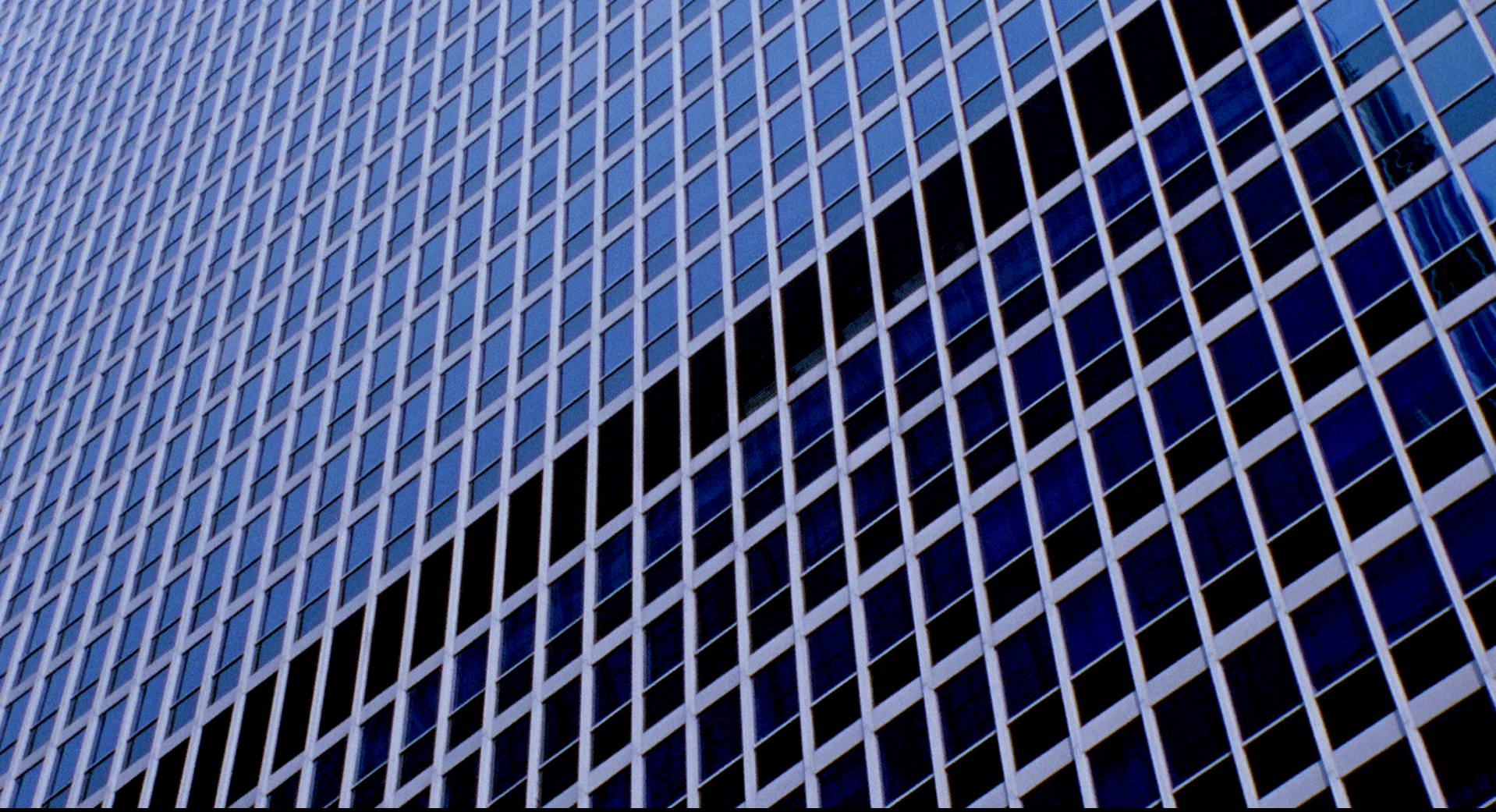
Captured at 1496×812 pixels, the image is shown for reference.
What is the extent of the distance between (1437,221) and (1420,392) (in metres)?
3.86

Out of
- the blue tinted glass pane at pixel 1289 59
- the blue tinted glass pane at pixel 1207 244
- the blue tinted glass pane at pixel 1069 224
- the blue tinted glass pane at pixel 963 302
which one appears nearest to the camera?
the blue tinted glass pane at pixel 1207 244

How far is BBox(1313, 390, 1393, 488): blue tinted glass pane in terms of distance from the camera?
32.8m

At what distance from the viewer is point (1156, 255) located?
1553 inches

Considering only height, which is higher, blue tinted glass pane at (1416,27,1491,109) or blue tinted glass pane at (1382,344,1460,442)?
blue tinted glass pane at (1416,27,1491,109)

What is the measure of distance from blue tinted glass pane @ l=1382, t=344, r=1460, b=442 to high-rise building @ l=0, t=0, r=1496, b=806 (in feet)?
0.29

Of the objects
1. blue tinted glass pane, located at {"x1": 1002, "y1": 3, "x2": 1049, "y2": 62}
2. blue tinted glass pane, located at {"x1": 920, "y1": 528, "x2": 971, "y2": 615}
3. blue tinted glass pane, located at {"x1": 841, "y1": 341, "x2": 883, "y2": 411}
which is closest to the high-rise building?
blue tinted glass pane, located at {"x1": 920, "y1": 528, "x2": 971, "y2": 615}

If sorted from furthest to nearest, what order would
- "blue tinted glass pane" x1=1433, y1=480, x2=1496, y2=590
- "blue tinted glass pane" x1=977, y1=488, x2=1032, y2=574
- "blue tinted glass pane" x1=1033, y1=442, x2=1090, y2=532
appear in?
"blue tinted glass pane" x1=977, y1=488, x2=1032, y2=574 < "blue tinted glass pane" x1=1033, y1=442, x2=1090, y2=532 < "blue tinted glass pane" x1=1433, y1=480, x2=1496, y2=590

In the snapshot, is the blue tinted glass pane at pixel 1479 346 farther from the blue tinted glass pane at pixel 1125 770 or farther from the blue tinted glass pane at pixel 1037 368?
the blue tinted glass pane at pixel 1037 368

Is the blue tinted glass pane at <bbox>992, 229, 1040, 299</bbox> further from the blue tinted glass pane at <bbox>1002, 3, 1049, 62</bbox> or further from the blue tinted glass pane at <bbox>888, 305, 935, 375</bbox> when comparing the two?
the blue tinted glass pane at <bbox>1002, 3, 1049, 62</bbox>

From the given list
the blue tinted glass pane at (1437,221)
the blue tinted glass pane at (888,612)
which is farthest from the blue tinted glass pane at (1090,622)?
the blue tinted glass pane at (1437,221)

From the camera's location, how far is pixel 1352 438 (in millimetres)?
33281

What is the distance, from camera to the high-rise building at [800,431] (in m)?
33.0

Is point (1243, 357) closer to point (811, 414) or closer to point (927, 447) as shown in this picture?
point (927, 447)

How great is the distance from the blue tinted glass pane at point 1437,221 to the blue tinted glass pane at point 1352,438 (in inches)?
125
